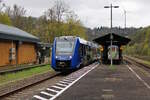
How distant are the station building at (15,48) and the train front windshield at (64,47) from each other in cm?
772

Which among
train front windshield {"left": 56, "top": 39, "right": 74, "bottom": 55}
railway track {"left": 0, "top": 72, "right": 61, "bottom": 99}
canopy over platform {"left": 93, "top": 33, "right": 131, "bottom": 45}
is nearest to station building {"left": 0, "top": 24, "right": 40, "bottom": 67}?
train front windshield {"left": 56, "top": 39, "right": 74, "bottom": 55}

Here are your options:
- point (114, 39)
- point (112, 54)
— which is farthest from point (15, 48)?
point (114, 39)

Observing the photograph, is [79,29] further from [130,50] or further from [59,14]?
[130,50]

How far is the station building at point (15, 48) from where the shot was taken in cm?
3656

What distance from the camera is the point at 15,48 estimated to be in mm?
40438

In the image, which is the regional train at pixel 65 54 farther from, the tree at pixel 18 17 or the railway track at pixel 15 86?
the tree at pixel 18 17

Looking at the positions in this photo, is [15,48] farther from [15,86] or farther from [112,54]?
[15,86]

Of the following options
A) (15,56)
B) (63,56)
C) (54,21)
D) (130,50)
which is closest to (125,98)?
(63,56)

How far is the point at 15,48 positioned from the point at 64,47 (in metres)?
12.3

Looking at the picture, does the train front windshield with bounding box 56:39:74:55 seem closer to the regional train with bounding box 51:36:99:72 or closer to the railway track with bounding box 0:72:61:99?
the regional train with bounding box 51:36:99:72

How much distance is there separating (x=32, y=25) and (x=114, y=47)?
195ft

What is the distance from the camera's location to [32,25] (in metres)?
103

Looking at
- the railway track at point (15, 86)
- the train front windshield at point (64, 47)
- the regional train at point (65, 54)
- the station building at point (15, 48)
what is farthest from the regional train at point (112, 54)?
the railway track at point (15, 86)

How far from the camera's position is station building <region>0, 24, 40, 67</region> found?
36.6 meters
